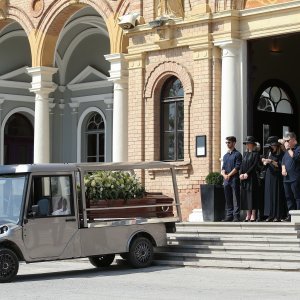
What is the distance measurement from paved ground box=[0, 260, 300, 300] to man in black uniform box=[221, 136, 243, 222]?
2.98 m

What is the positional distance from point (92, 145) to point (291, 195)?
42.3 feet

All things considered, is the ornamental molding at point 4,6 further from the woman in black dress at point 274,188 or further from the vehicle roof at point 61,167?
the woman in black dress at point 274,188

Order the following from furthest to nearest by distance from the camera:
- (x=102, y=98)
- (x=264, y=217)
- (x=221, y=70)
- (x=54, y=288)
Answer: (x=102, y=98), (x=221, y=70), (x=264, y=217), (x=54, y=288)

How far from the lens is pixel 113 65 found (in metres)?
22.9

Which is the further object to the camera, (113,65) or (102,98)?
(102,98)

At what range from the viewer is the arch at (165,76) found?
67.7 feet

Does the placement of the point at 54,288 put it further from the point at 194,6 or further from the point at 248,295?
the point at 194,6

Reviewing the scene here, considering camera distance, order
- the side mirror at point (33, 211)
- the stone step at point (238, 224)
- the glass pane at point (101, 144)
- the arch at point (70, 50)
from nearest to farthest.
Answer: the side mirror at point (33, 211)
the stone step at point (238, 224)
the arch at point (70, 50)
the glass pane at point (101, 144)

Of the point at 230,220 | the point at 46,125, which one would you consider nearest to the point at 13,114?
the point at 46,125

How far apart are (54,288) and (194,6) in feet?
29.5

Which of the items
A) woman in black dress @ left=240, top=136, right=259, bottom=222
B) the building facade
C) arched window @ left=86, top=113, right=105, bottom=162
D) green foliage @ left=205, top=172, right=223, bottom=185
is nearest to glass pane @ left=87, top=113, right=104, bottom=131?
arched window @ left=86, top=113, right=105, bottom=162

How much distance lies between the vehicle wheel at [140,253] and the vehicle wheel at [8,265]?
2254 millimetres

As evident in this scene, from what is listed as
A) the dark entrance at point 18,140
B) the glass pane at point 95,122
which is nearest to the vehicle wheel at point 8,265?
the glass pane at point 95,122

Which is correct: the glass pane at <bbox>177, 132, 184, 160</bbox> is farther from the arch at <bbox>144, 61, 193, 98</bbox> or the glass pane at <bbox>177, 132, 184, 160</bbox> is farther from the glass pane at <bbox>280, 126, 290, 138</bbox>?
the glass pane at <bbox>280, 126, 290, 138</bbox>
